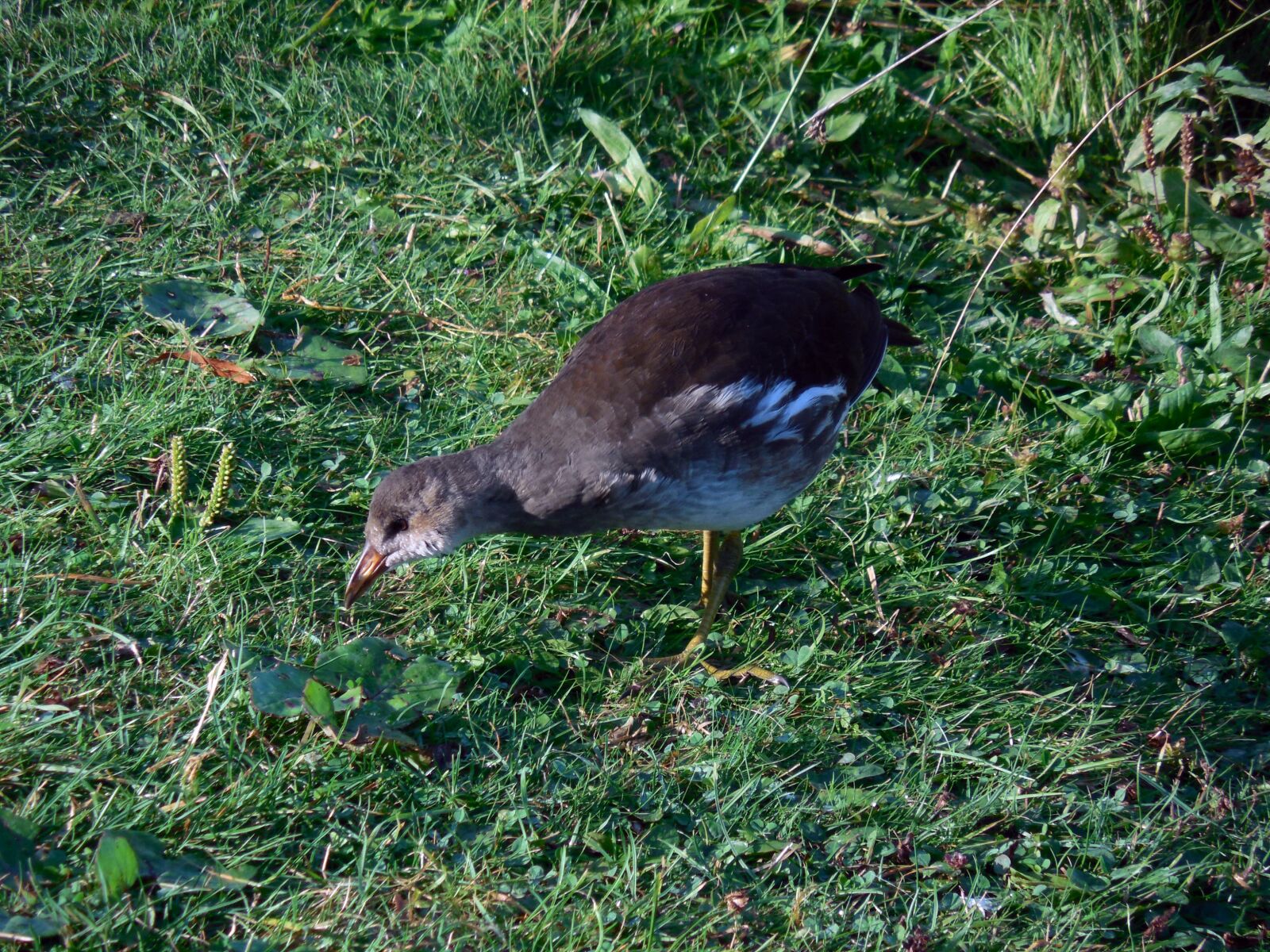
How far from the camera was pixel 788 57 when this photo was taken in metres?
5.92

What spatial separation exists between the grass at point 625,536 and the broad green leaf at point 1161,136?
2.0 inches

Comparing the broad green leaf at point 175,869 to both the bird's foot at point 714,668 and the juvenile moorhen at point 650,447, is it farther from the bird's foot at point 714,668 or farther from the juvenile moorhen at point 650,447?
the bird's foot at point 714,668

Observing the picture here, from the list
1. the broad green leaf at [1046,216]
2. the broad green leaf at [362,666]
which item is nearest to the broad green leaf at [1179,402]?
the broad green leaf at [1046,216]

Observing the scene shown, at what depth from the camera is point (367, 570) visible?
359cm

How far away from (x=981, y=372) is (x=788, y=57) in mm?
2144

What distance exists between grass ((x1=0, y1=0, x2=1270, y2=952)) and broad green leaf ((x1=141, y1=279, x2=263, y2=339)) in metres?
0.12

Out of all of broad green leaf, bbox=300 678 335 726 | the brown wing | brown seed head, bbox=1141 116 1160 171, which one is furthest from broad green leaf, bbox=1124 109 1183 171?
broad green leaf, bbox=300 678 335 726

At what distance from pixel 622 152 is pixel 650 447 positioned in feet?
8.03

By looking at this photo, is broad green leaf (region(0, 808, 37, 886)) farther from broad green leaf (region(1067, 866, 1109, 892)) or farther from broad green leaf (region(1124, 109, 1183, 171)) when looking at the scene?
broad green leaf (region(1124, 109, 1183, 171))

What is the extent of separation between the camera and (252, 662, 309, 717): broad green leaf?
306 centimetres

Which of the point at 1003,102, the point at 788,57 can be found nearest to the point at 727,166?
the point at 788,57

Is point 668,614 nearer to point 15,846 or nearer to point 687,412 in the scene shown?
point 687,412

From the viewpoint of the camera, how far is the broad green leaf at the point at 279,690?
10.0 ft

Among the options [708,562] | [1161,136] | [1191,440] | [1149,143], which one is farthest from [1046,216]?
[708,562]
